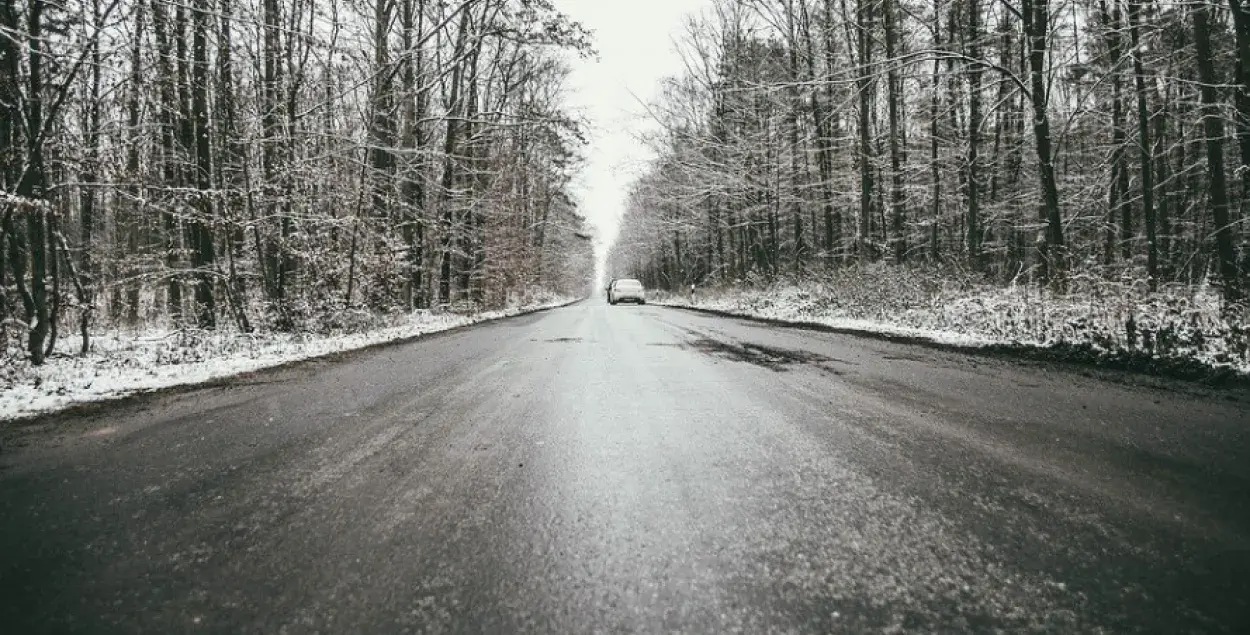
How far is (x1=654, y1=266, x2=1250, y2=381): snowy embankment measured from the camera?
206 inches

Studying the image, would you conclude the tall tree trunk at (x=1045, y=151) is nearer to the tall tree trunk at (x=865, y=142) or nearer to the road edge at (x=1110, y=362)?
the road edge at (x=1110, y=362)

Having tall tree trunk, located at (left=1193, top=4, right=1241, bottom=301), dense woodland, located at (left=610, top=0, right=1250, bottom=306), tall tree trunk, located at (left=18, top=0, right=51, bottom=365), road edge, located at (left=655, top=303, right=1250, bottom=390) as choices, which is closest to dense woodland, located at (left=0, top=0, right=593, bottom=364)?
tall tree trunk, located at (left=18, top=0, right=51, bottom=365)

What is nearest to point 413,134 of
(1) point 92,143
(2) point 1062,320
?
(1) point 92,143

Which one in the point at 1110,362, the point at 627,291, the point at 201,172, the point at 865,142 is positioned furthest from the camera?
the point at 627,291

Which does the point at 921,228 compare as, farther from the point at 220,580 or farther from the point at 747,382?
the point at 220,580

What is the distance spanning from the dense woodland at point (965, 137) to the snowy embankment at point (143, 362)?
29.9ft

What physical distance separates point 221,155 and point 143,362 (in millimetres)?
5591

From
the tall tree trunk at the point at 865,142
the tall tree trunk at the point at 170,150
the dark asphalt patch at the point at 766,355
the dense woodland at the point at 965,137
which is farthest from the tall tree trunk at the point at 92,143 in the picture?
the tall tree trunk at the point at 865,142

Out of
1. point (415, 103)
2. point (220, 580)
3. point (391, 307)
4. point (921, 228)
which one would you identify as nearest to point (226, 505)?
point (220, 580)

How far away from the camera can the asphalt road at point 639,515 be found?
4.40ft

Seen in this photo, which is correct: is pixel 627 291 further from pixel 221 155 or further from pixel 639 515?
pixel 639 515

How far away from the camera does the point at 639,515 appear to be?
190cm

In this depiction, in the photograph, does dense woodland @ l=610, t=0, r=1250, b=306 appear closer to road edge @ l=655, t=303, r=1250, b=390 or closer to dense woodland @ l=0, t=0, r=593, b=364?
road edge @ l=655, t=303, r=1250, b=390

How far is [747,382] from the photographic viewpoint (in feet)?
15.2
